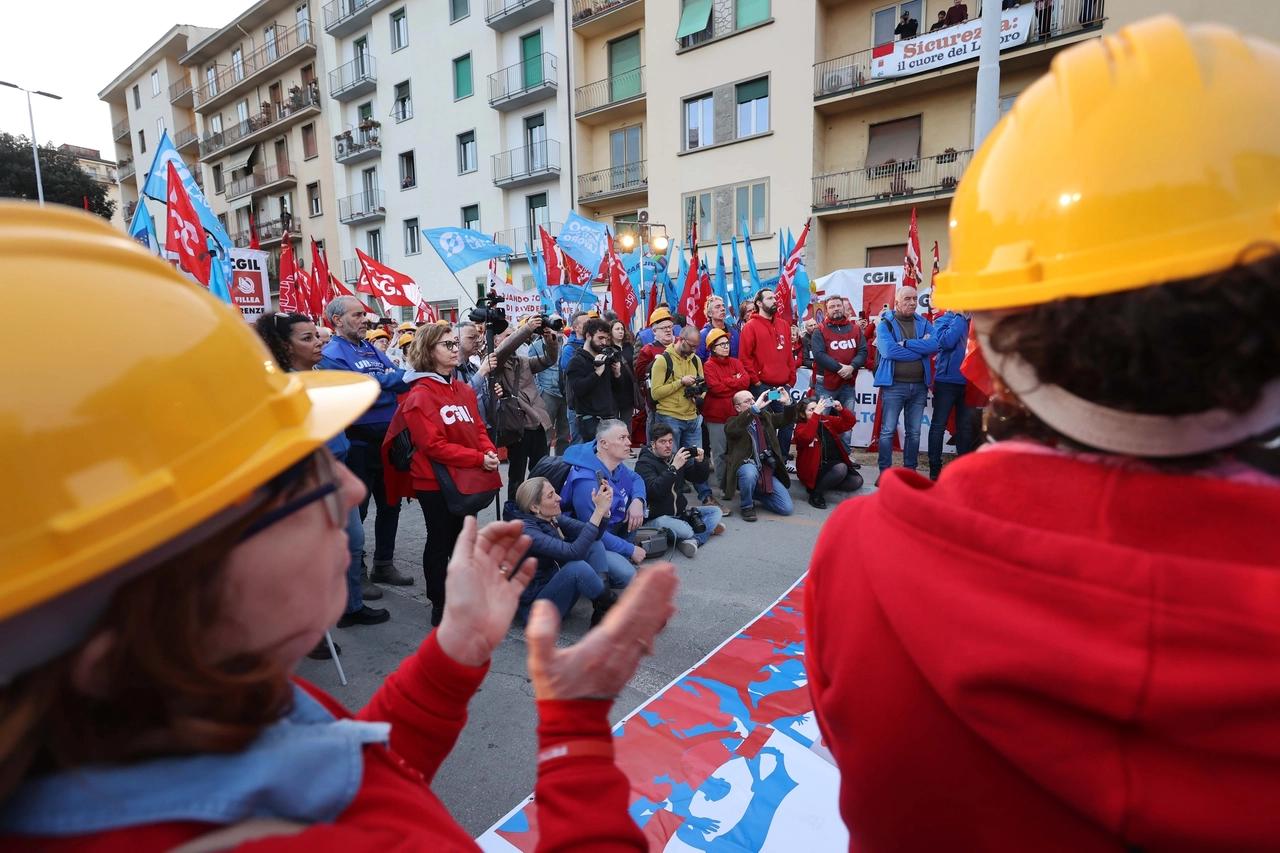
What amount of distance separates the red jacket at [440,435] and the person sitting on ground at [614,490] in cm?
57

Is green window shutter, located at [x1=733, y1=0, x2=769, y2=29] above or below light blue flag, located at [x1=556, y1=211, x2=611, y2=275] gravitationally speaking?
above

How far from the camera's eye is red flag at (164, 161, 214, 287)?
5965 mm

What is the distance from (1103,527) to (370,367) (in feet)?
14.2

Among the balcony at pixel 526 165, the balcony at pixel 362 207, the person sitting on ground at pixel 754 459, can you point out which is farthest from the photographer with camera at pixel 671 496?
the balcony at pixel 362 207

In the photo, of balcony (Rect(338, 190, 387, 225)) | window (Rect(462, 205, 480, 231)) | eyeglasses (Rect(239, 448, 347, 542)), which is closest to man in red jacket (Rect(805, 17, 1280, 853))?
eyeglasses (Rect(239, 448, 347, 542))

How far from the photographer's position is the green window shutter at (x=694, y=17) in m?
17.9

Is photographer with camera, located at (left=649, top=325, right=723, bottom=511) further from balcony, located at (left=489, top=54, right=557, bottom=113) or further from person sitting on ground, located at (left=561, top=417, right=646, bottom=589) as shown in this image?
balcony, located at (left=489, top=54, right=557, bottom=113)

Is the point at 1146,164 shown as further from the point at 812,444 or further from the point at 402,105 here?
the point at 402,105

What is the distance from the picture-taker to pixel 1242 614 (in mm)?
518

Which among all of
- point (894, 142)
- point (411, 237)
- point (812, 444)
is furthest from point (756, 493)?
point (411, 237)

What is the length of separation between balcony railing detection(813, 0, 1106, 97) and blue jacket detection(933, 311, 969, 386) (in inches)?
473

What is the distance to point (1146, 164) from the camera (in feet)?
2.23

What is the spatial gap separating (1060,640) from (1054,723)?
9cm

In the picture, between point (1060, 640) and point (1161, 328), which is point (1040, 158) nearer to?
point (1161, 328)
